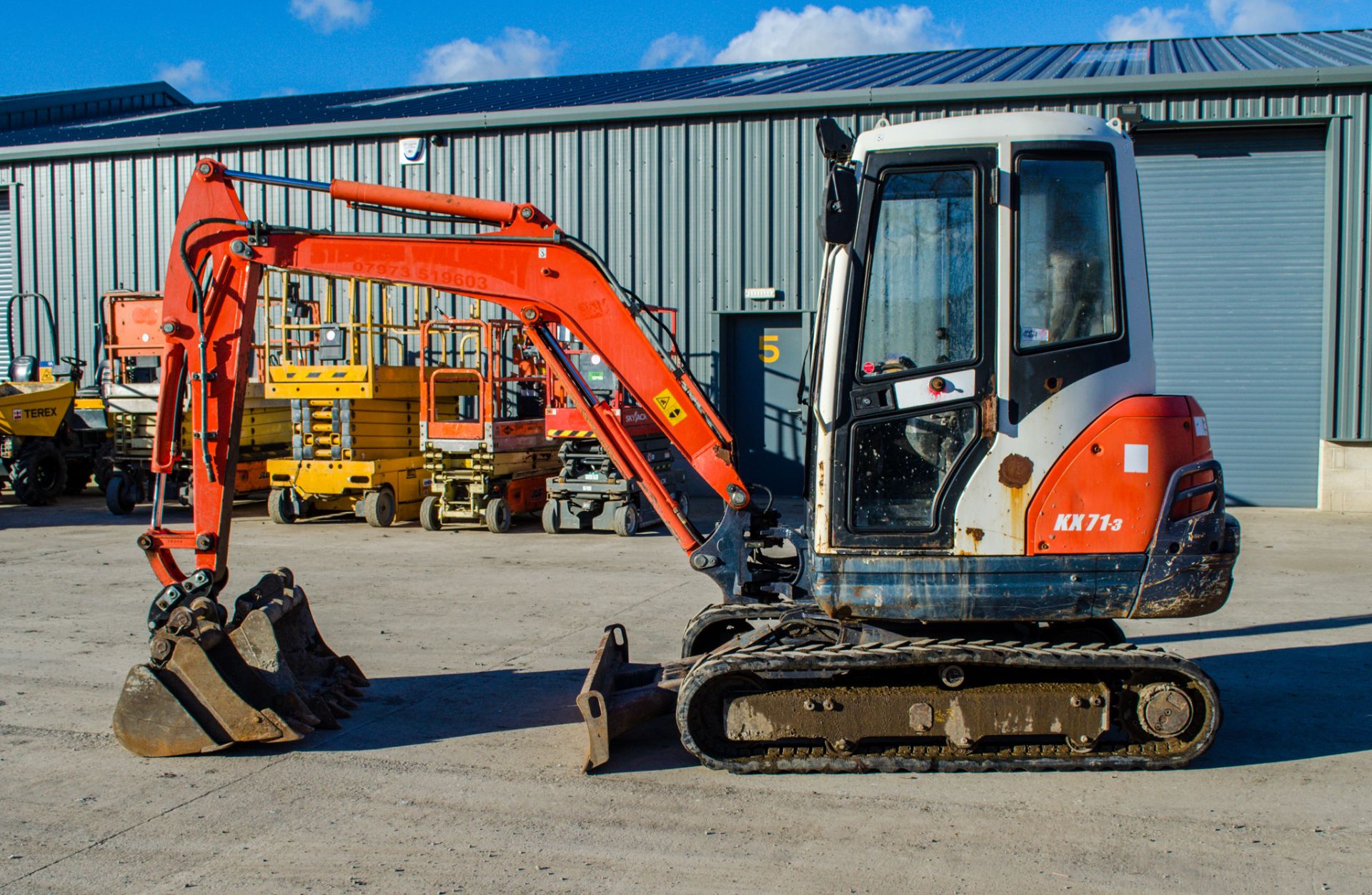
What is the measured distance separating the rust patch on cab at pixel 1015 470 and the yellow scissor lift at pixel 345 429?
403 inches

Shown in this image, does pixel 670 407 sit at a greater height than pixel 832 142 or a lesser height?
lesser

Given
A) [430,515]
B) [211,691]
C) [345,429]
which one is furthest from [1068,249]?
[345,429]

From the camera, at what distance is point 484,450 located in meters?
14.1

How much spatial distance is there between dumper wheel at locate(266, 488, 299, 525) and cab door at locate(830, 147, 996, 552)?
1117 cm

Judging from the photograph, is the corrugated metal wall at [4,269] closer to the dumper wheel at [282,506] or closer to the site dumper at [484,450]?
the dumper wheel at [282,506]

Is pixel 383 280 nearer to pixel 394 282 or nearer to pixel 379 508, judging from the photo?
pixel 394 282

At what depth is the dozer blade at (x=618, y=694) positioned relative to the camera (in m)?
5.46

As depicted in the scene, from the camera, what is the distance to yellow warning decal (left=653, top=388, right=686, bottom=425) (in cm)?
624

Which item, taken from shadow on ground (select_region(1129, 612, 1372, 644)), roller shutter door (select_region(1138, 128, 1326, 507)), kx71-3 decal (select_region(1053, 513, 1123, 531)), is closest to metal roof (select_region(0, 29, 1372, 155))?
roller shutter door (select_region(1138, 128, 1326, 507))

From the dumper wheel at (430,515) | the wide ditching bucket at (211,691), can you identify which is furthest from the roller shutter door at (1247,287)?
the wide ditching bucket at (211,691)

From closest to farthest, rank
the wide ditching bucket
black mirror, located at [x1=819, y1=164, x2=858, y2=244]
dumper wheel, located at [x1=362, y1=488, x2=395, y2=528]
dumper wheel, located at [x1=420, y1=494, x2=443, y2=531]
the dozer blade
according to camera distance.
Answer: black mirror, located at [x1=819, y1=164, x2=858, y2=244], the dozer blade, the wide ditching bucket, dumper wheel, located at [x1=420, y1=494, x2=443, y2=531], dumper wheel, located at [x1=362, y1=488, x2=395, y2=528]

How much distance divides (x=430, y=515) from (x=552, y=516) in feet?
5.18

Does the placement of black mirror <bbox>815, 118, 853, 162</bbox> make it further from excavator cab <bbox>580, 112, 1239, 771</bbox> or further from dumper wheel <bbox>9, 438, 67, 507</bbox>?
dumper wheel <bbox>9, 438, 67, 507</bbox>

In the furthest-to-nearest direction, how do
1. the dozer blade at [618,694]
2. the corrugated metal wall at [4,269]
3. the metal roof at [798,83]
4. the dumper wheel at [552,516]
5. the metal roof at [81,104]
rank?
the metal roof at [81,104], the corrugated metal wall at [4,269], the metal roof at [798,83], the dumper wheel at [552,516], the dozer blade at [618,694]
